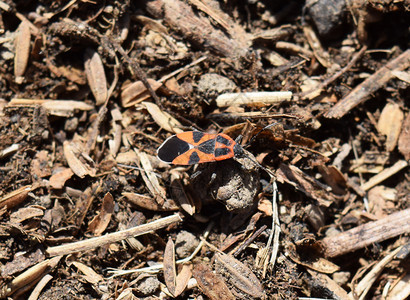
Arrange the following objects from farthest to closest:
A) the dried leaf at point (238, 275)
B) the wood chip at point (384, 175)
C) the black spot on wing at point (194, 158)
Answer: the wood chip at point (384, 175) < the black spot on wing at point (194, 158) < the dried leaf at point (238, 275)

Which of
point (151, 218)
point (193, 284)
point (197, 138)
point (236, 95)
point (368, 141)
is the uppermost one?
point (236, 95)

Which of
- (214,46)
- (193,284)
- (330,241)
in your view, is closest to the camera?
(193,284)

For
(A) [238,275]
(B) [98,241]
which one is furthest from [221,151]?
(B) [98,241]

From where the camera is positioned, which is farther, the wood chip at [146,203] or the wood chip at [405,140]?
the wood chip at [405,140]

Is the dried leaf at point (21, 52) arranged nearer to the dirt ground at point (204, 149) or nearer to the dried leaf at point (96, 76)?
the dirt ground at point (204, 149)

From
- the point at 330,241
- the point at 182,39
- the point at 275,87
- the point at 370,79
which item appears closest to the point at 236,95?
the point at 275,87

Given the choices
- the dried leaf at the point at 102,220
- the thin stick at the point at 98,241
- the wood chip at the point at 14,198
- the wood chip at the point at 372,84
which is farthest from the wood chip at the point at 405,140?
the wood chip at the point at 14,198

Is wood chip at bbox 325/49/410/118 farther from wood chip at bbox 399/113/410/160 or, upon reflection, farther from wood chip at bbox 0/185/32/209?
wood chip at bbox 0/185/32/209

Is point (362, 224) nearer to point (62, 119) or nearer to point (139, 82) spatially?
point (139, 82)
